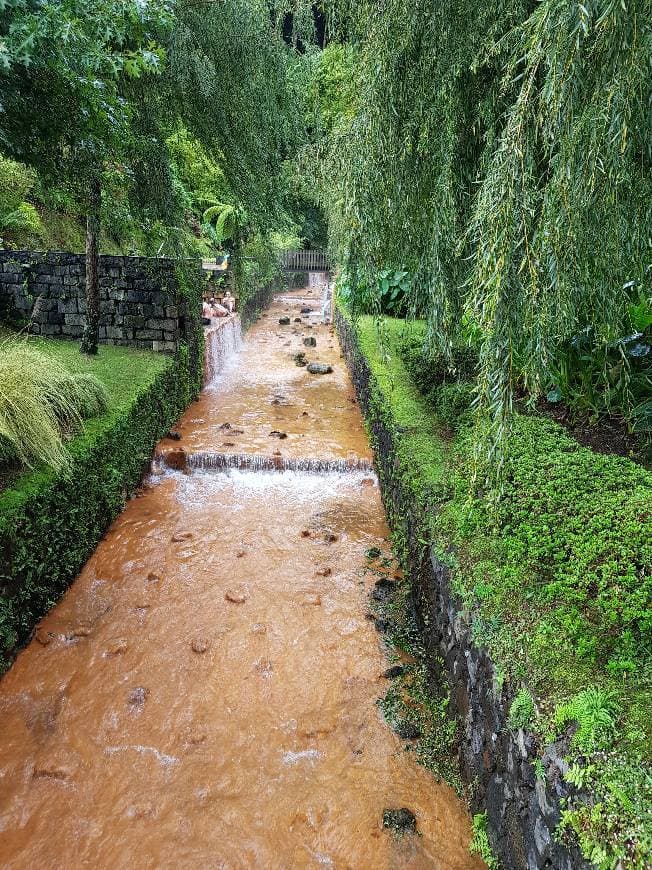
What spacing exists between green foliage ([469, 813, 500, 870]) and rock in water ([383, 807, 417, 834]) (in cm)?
32

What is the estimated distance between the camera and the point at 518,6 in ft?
9.41

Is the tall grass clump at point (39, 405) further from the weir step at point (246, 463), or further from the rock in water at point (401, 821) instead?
the rock in water at point (401, 821)

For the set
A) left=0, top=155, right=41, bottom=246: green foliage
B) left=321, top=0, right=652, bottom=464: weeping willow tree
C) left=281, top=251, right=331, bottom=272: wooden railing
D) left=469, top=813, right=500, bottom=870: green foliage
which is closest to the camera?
left=321, top=0, right=652, bottom=464: weeping willow tree

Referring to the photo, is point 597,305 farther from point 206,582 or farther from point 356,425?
point 356,425

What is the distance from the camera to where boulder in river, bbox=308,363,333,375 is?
12133mm

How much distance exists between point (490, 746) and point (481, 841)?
19.0 inches

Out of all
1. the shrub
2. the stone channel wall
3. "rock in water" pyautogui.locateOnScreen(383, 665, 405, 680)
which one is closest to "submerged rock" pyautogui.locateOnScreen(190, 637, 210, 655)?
"rock in water" pyautogui.locateOnScreen(383, 665, 405, 680)

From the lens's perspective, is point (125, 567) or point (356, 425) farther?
point (356, 425)

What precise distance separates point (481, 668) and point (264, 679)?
1.77 m

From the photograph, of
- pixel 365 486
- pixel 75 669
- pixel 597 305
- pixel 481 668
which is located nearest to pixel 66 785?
pixel 75 669

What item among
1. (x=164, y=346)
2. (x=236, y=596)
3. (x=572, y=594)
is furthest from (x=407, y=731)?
(x=164, y=346)

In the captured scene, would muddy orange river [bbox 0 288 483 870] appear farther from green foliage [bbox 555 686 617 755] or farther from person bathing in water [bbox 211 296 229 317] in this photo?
person bathing in water [bbox 211 296 229 317]

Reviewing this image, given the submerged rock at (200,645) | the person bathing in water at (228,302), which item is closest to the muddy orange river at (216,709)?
the submerged rock at (200,645)

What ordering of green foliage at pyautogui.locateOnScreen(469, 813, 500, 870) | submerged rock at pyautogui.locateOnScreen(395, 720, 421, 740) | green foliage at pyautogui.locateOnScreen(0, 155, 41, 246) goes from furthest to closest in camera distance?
1. green foliage at pyautogui.locateOnScreen(0, 155, 41, 246)
2. submerged rock at pyautogui.locateOnScreen(395, 720, 421, 740)
3. green foliage at pyautogui.locateOnScreen(469, 813, 500, 870)
